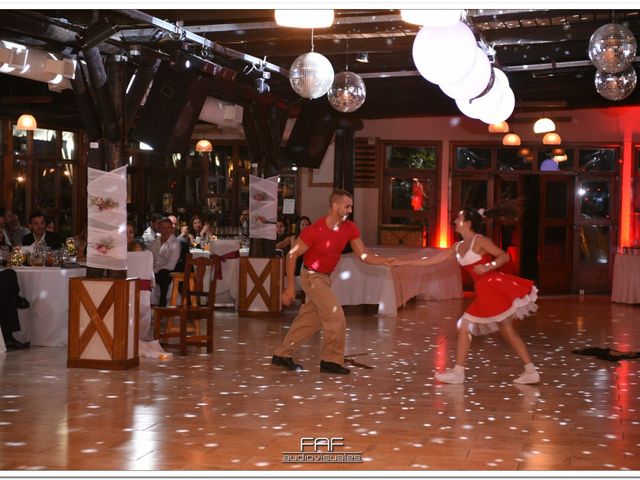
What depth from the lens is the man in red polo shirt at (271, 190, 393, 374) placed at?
7.64 meters

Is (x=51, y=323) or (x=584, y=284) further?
(x=584, y=284)

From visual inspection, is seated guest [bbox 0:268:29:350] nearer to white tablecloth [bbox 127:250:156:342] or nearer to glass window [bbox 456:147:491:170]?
white tablecloth [bbox 127:250:156:342]

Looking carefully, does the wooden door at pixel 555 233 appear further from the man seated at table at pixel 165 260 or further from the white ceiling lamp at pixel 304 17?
the white ceiling lamp at pixel 304 17

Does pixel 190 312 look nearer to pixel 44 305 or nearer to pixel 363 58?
pixel 44 305

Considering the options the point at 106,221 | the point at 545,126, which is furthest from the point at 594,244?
the point at 106,221

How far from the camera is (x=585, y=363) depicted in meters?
8.67

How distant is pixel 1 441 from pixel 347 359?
3800 millimetres


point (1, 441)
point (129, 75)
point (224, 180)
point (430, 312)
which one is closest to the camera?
point (1, 441)

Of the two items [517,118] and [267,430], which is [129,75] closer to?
[267,430]

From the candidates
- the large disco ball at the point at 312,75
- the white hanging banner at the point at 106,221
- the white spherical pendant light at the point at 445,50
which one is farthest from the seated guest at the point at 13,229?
the white spherical pendant light at the point at 445,50

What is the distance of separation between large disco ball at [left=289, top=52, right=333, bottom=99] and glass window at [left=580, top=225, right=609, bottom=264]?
35.5 ft

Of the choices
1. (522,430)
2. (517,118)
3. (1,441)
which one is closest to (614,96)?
(522,430)

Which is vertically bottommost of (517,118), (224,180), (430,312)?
(430,312)

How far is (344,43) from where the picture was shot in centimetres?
1011
